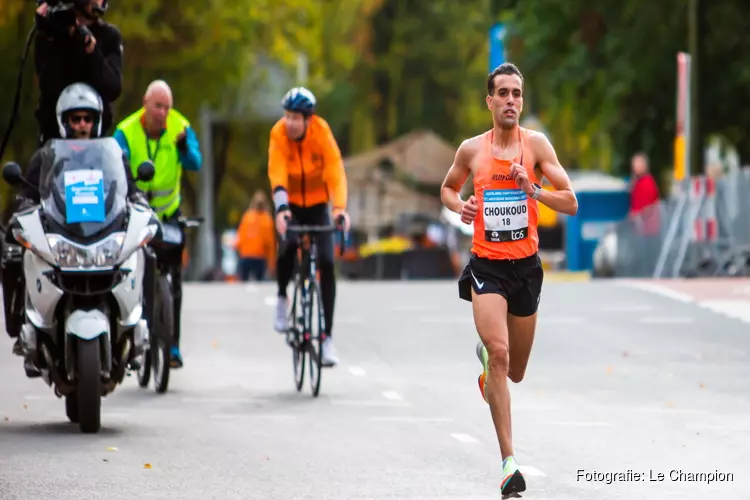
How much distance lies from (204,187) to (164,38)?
18212 millimetres

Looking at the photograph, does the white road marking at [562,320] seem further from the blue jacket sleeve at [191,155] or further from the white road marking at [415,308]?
the blue jacket sleeve at [191,155]

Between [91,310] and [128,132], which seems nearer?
[91,310]

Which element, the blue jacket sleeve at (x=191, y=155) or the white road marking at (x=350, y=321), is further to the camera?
the white road marking at (x=350, y=321)

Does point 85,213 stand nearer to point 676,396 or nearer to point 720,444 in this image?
point 720,444

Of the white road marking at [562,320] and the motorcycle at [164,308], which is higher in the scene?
the motorcycle at [164,308]

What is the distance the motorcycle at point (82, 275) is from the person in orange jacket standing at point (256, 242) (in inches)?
900

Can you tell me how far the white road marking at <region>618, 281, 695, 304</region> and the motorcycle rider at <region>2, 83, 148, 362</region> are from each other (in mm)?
11911

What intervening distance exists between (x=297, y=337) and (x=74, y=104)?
9.98ft

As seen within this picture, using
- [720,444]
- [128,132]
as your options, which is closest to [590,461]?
[720,444]

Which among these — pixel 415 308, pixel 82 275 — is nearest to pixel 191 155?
pixel 82 275

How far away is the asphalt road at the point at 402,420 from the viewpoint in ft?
32.9

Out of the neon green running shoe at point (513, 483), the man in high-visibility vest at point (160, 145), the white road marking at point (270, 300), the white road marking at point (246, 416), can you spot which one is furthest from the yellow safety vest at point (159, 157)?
the white road marking at point (270, 300)

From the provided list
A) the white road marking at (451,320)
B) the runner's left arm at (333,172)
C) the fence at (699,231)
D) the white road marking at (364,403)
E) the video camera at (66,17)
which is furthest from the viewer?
the fence at (699,231)

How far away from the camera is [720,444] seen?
459 inches
